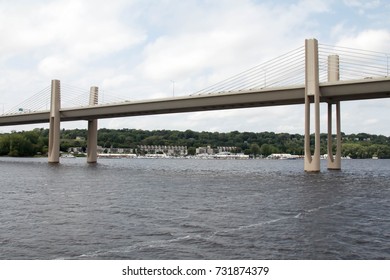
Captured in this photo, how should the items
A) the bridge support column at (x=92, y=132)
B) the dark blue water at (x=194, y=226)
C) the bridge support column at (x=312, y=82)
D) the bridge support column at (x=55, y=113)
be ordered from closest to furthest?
the dark blue water at (x=194, y=226) → the bridge support column at (x=312, y=82) → the bridge support column at (x=55, y=113) → the bridge support column at (x=92, y=132)

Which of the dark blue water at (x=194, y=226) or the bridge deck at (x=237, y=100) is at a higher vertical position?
the bridge deck at (x=237, y=100)

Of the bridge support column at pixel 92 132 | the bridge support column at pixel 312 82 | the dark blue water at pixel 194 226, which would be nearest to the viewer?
the dark blue water at pixel 194 226

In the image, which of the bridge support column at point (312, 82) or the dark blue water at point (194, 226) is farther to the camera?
the bridge support column at point (312, 82)

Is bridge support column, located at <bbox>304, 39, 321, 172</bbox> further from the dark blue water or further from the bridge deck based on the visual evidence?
the dark blue water

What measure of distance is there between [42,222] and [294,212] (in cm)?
1161

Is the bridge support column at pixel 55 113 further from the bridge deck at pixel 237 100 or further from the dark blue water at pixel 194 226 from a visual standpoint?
the dark blue water at pixel 194 226

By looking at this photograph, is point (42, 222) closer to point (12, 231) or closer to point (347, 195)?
point (12, 231)

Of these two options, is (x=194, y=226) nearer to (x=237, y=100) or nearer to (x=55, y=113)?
(x=237, y=100)

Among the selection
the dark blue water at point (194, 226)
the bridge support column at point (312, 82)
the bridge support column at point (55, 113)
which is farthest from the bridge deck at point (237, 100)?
the dark blue water at point (194, 226)

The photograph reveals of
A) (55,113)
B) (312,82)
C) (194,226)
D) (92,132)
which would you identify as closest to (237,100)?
(312,82)

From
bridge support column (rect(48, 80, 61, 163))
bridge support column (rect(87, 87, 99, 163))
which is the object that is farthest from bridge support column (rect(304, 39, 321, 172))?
bridge support column (rect(48, 80, 61, 163))

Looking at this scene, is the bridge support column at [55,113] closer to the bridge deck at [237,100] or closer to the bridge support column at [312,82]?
the bridge deck at [237,100]

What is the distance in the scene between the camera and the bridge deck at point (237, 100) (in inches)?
1971

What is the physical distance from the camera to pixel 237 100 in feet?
194
